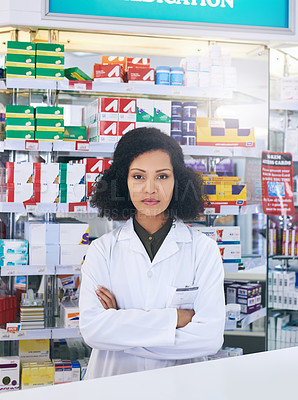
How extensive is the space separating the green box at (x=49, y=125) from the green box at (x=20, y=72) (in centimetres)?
32

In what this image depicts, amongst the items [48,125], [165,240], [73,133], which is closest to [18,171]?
[48,125]

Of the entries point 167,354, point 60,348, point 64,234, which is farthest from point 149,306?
point 60,348

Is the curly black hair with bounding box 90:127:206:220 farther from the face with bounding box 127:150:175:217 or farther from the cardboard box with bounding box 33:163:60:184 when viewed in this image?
the cardboard box with bounding box 33:163:60:184

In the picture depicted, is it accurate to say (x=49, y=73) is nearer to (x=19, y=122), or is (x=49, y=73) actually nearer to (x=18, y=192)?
(x=19, y=122)

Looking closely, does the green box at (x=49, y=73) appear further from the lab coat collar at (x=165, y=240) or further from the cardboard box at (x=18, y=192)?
the lab coat collar at (x=165, y=240)

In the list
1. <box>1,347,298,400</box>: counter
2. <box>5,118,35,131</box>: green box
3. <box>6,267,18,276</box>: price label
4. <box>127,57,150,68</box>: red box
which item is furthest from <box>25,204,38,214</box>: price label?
<box>1,347,298,400</box>: counter

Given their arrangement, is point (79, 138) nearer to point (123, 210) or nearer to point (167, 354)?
point (123, 210)

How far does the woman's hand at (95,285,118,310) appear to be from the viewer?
6.10 feet

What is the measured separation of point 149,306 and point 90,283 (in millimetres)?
252

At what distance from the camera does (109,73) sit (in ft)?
11.4

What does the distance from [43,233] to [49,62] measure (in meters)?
1.20

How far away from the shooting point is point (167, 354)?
1.78 m

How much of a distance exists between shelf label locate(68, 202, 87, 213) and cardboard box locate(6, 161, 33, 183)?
0.36 meters

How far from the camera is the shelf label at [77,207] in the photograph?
3.35 m
